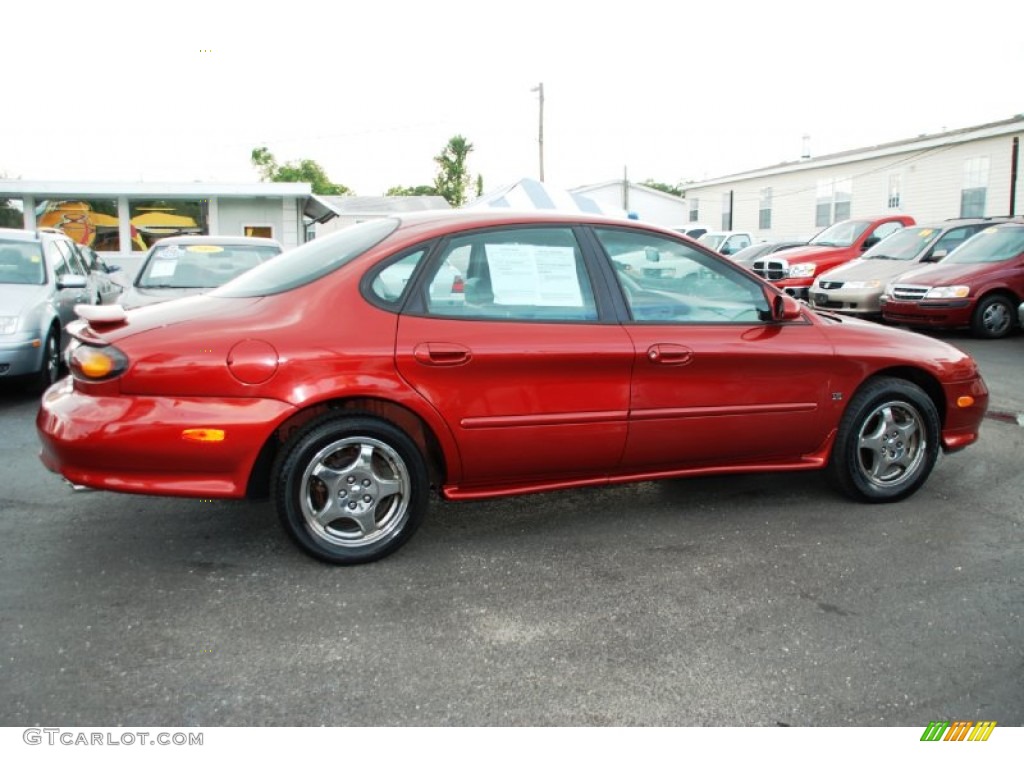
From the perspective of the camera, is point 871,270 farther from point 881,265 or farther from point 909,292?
point 909,292

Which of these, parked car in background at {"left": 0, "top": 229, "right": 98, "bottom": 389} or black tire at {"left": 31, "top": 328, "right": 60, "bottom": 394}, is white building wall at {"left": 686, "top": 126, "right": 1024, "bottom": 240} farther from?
black tire at {"left": 31, "top": 328, "right": 60, "bottom": 394}

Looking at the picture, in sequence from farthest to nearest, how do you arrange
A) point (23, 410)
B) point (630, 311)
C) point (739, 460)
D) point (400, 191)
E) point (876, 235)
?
point (400, 191) < point (876, 235) < point (23, 410) < point (739, 460) < point (630, 311)

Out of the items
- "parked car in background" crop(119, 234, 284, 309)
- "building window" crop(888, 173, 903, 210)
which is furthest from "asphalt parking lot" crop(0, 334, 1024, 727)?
"building window" crop(888, 173, 903, 210)

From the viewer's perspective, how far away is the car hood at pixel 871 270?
12922 mm

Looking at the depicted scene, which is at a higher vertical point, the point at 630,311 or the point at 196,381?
the point at 630,311

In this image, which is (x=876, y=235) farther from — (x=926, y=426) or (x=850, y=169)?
(x=926, y=426)

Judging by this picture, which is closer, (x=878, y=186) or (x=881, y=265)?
(x=881, y=265)

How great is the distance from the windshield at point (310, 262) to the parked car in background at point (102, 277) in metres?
6.35

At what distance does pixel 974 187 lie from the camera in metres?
21.1

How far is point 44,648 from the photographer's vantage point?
115 inches

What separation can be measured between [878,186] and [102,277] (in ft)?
69.7

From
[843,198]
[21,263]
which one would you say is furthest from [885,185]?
[21,263]

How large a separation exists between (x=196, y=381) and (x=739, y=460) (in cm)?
255

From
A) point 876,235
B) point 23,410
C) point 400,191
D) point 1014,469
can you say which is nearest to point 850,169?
point 876,235
